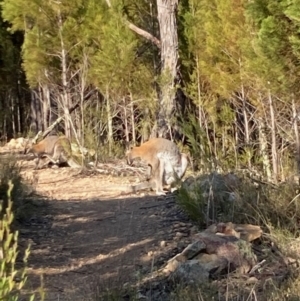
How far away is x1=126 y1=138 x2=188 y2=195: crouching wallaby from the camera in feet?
36.7

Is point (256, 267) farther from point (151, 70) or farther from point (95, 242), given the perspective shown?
point (151, 70)

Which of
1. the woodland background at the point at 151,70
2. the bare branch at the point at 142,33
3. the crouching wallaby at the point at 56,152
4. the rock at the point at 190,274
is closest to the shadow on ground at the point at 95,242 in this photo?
the rock at the point at 190,274

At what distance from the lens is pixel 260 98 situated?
13.1 metres

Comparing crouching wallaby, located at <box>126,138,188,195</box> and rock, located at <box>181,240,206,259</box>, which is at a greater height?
crouching wallaby, located at <box>126,138,188,195</box>

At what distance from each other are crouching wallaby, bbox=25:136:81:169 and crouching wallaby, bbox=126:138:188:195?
3935 mm

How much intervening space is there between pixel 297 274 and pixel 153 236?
2436 mm

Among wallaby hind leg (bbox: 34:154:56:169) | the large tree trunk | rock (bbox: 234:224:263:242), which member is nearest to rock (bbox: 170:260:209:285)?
rock (bbox: 234:224:263:242)

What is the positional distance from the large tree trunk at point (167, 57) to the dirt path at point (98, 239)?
13.4 feet

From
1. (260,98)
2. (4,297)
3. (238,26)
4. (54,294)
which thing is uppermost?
(238,26)

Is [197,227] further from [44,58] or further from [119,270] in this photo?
[44,58]

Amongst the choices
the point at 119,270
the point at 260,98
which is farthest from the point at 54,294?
the point at 260,98

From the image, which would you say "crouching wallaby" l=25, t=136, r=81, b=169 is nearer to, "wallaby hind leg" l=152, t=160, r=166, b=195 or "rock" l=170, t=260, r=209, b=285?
"wallaby hind leg" l=152, t=160, r=166, b=195

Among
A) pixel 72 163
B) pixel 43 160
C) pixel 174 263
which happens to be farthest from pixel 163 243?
pixel 43 160

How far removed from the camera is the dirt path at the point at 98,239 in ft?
21.4
